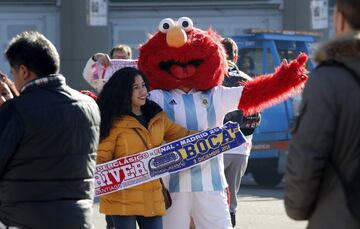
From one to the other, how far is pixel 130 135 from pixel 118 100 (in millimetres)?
254

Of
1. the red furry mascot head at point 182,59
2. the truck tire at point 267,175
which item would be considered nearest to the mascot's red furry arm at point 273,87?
the red furry mascot head at point 182,59

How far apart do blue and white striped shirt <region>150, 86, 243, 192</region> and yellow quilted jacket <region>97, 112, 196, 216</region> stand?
0.54ft

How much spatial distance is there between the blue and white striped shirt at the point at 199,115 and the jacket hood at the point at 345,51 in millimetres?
3220

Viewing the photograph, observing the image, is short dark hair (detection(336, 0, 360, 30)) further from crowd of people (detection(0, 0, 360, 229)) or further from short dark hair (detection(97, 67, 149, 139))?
short dark hair (detection(97, 67, 149, 139))

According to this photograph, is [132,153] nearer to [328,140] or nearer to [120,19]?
[328,140]

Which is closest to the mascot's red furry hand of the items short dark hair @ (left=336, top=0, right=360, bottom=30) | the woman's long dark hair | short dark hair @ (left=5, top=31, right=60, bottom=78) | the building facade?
the woman's long dark hair

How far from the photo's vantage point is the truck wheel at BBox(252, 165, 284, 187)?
1574cm

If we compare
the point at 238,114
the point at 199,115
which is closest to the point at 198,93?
the point at 199,115

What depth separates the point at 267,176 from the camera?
15.9 m

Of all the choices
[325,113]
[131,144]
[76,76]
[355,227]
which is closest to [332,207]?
[355,227]

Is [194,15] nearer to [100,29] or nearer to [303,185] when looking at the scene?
[100,29]

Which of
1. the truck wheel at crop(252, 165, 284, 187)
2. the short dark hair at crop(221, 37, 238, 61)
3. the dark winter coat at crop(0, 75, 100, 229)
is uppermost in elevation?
the short dark hair at crop(221, 37, 238, 61)

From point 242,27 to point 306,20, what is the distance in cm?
150

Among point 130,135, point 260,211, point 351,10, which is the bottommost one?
point 260,211
